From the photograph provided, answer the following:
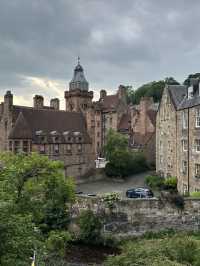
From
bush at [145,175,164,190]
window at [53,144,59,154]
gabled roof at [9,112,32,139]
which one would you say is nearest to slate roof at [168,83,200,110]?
bush at [145,175,164,190]

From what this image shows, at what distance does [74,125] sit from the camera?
6253 cm

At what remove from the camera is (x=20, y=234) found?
503 inches

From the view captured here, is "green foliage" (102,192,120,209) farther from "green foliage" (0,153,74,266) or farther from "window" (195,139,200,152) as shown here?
"window" (195,139,200,152)

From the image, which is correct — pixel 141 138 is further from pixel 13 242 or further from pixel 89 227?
pixel 13 242

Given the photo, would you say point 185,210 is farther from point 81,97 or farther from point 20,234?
point 81,97

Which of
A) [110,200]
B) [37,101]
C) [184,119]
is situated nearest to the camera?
[110,200]

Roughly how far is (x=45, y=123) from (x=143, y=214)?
3088 centimetres

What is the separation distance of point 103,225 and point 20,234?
62.5 feet

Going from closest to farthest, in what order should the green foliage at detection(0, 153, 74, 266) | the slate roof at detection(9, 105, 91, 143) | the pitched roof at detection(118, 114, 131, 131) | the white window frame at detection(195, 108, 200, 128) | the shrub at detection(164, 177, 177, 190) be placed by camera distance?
the green foliage at detection(0, 153, 74, 266), the white window frame at detection(195, 108, 200, 128), the shrub at detection(164, 177, 177, 190), the slate roof at detection(9, 105, 91, 143), the pitched roof at detection(118, 114, 131, 131)

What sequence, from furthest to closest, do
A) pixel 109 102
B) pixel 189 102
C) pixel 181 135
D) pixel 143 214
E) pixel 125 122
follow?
1. pixel 109 102
2. pixel 125 122
3. pixel 181 135
4. pixel 189 102
5. pixel 143 214

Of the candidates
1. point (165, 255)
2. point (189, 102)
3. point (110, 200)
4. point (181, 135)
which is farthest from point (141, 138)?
point (165, 255)

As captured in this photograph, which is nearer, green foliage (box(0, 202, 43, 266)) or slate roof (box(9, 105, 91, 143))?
green foliage (box(0, 202, 43, 266))

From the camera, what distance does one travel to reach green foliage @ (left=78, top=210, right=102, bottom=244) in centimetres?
3000

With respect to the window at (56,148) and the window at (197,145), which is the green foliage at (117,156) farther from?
the window at (197,145)
